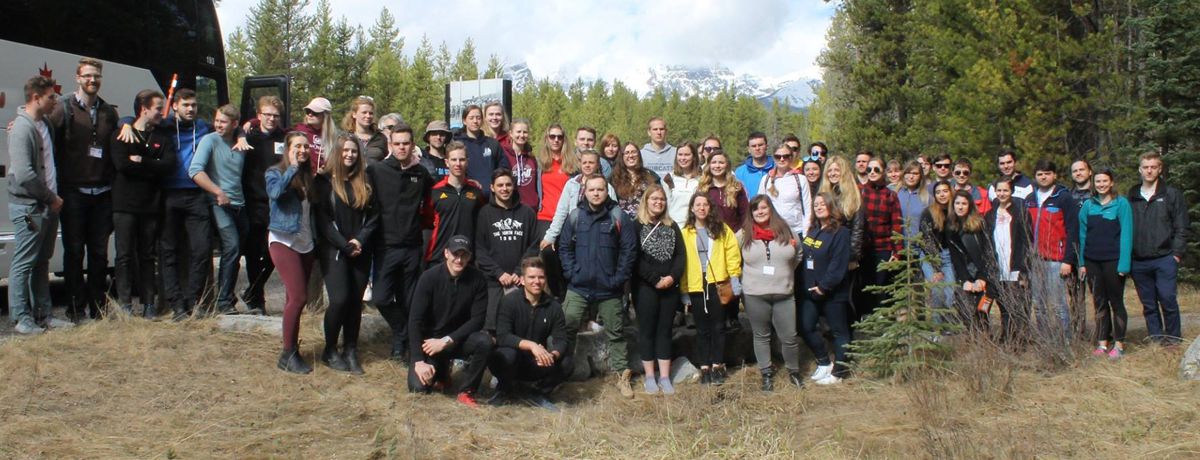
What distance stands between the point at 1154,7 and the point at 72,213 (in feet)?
43.1

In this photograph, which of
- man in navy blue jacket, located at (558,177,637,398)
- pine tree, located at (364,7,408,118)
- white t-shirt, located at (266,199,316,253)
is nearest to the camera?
white t-shirt, located at (266,199,316,253)

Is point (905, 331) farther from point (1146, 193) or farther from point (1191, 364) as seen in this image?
point (1146, 193)

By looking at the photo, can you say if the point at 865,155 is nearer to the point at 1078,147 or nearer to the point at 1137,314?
the point at 1137,314

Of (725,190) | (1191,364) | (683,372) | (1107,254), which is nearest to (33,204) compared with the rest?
(683,372)

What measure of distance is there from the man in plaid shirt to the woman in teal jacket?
1.80 metres

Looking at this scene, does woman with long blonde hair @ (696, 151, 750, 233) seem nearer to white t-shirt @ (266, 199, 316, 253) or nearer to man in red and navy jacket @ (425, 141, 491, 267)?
man in red and navy jacket @ (425, 141, 491, 267)

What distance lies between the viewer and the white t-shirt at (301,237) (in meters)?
6.78

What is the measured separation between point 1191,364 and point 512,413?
16.9ft

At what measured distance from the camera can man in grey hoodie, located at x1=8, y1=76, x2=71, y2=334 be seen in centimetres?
688

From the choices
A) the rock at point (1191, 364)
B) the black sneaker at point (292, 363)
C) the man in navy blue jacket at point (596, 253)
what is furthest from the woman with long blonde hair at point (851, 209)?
the black sneaker at point (292, 363)

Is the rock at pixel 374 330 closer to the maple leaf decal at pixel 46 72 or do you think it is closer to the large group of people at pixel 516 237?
the large group of people at pixel 516 237

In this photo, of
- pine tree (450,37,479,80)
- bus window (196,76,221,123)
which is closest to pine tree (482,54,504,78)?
pine tree (450,37,479,80)

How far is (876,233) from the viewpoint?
26.8 feet

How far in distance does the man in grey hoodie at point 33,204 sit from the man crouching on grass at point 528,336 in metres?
3.57
